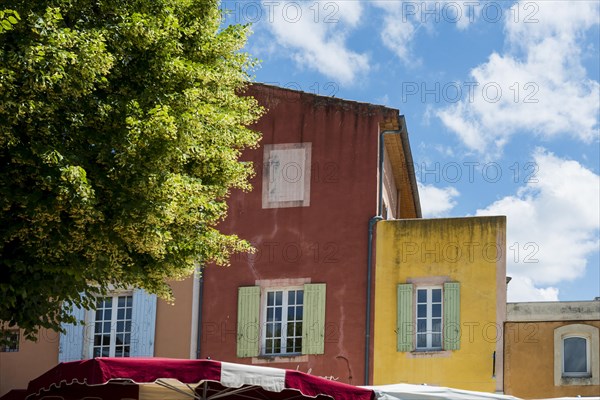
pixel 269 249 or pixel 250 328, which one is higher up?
pixel 269 249

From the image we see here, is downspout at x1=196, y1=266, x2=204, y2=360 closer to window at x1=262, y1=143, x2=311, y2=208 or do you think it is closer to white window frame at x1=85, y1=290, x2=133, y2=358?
white window frame at x1=85, y1=290, x2=133, y2=358

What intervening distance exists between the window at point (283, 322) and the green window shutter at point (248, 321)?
223 millimetres

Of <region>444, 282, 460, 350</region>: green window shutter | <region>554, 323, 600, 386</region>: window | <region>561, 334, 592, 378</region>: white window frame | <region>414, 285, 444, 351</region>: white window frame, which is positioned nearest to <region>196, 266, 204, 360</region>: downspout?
<region>414, 285, 444, 351</region>: white window frame

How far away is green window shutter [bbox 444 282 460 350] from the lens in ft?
78.8

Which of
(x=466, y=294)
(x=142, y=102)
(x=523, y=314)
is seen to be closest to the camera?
(x=142, y=102)

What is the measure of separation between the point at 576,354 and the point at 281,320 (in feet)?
20.9

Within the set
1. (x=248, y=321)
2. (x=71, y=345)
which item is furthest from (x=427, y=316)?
(x=71, y=345)

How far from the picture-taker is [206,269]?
2577cm

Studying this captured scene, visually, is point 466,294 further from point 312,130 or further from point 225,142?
point 225,142

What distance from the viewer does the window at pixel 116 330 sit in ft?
83.6

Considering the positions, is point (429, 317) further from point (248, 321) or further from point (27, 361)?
point (27, 361)

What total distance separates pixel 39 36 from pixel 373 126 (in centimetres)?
1211

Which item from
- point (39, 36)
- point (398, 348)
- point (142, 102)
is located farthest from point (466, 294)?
point (39, 36)

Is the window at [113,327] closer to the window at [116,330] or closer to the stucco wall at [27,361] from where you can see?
the window at [116,330]
